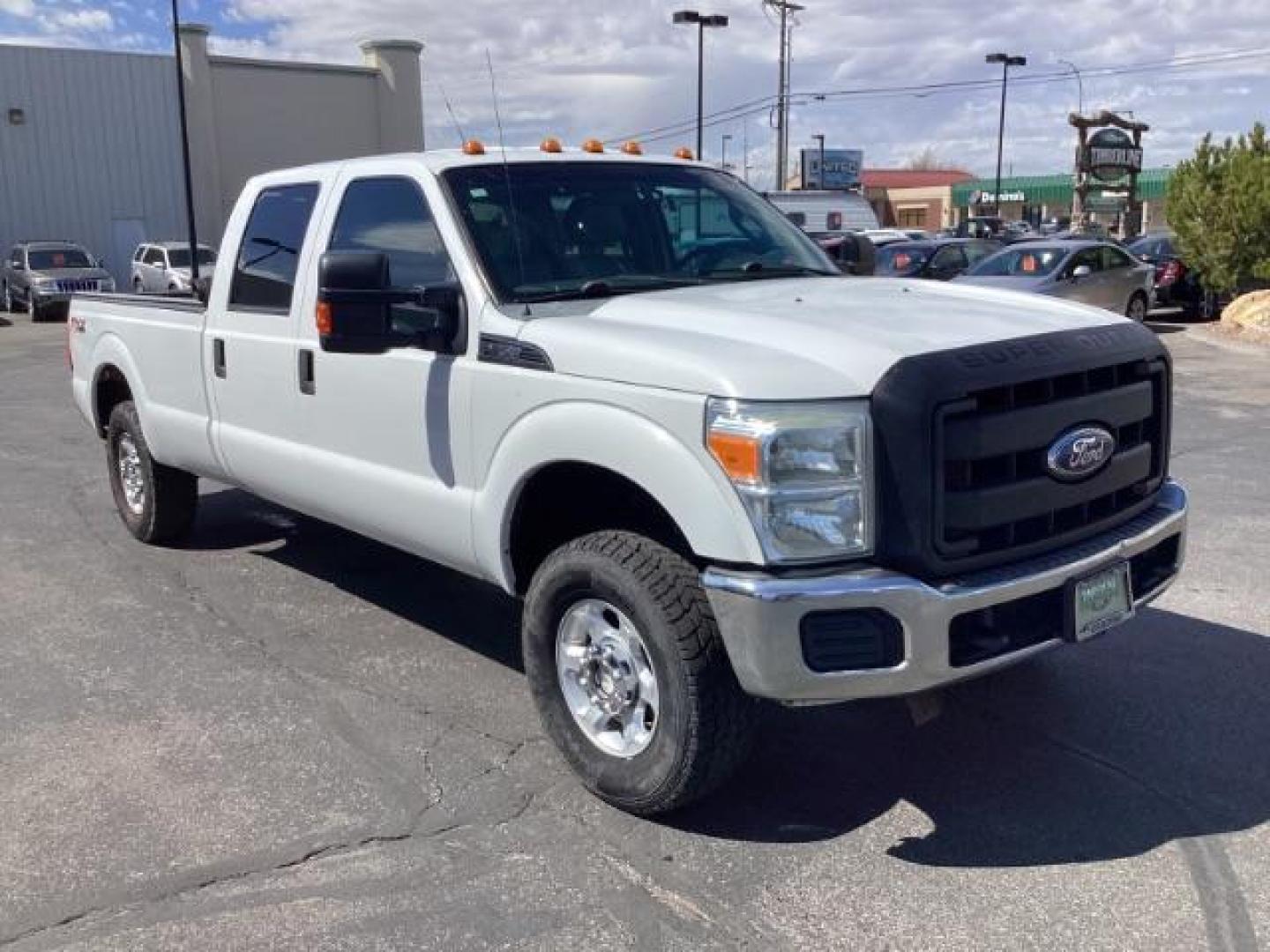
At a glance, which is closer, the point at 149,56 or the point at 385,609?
the point at 385,609

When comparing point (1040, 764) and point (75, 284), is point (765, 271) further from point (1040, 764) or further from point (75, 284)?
point (75, 284)

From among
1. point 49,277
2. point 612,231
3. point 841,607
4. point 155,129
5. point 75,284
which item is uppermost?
point 155,129

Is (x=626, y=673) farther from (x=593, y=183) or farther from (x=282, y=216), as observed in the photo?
(x=282, y=216)

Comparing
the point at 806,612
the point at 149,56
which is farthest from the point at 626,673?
the point at 149,56

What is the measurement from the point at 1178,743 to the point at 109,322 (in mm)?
5706

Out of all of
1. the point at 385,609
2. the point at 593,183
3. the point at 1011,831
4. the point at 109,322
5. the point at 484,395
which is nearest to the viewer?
the point at 1011,831

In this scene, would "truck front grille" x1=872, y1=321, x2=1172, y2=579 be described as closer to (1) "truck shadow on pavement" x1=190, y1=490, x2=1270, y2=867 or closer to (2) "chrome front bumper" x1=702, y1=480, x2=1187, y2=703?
(2) "chrome front bumper" x1=702, y1=480, x2=1187, y2=703

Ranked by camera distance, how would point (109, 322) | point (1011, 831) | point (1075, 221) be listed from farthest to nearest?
A: point (1075, 221) < point (109, 322) < point (1011, 831)

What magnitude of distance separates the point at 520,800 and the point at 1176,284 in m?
20.6

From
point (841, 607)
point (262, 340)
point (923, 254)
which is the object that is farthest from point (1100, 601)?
point (923, 254)

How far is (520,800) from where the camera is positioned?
13.1ft

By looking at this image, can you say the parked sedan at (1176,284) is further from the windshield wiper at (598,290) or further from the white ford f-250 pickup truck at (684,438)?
the windshield wiper at (598,290)

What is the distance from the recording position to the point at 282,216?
→ 5.53m

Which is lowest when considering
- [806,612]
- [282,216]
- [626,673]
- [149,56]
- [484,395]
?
[626,673]
